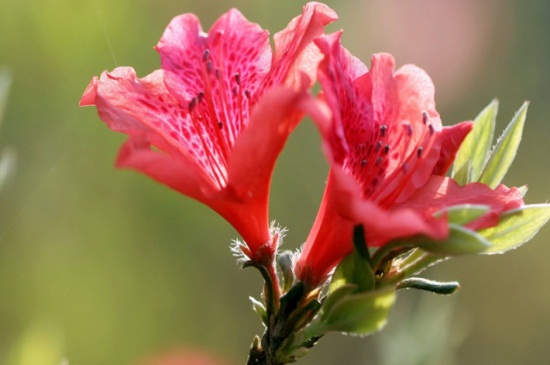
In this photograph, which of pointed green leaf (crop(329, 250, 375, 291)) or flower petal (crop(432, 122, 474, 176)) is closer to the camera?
pointed green leaf (crop(329, 250, 375, 291))

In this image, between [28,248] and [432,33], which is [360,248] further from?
[432,33]

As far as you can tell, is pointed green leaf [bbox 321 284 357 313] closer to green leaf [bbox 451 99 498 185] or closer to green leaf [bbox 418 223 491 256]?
green leaf [bbox 418 223 491 256]

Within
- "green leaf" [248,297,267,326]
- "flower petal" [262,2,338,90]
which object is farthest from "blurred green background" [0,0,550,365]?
"flower petal" [262,2,338,90]

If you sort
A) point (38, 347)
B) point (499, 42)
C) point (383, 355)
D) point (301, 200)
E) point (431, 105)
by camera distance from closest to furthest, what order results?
1. point (431, 105)
2. point (38, 347)
3. point (383, 355)
4. point (301, 200)
5. point (499, 42)


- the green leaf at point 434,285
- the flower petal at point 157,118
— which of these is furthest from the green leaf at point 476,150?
the flower petal at point 157,118

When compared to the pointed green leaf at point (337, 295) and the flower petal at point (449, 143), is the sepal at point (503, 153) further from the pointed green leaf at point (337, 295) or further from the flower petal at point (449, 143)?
the pointed green leaf at point (337, 295)

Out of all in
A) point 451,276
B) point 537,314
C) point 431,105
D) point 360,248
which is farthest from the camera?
point 537,314

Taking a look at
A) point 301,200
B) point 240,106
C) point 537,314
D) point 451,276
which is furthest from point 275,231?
point 537,314
